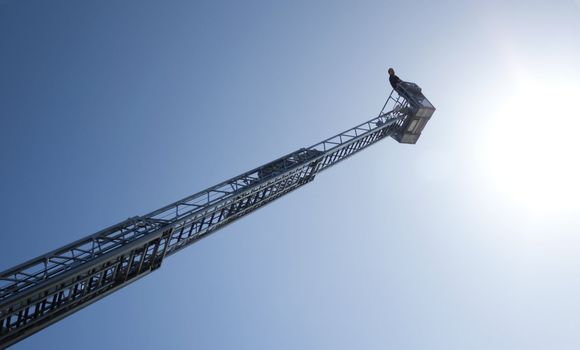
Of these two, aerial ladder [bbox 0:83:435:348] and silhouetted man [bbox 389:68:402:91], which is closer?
aerial ladder [bbox 0:83:435:348]

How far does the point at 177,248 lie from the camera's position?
13320mm

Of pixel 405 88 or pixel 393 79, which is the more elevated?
pixel 393 79

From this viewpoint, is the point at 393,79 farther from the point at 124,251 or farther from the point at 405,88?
the point at 124,251

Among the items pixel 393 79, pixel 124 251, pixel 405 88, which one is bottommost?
pixel 124 251

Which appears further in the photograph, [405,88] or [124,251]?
[405,88]

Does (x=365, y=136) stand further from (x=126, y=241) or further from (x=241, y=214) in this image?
(x=126, y=241)

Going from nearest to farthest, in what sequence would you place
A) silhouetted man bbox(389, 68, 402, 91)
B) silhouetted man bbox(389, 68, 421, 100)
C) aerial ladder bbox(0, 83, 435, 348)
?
1. aerial ladder bbox(0, 83, 435, 348)
2. silhouetted man bbox(389, 68, 421, 100)
3. silhouetted man bbox(389, 68, 402, 91)

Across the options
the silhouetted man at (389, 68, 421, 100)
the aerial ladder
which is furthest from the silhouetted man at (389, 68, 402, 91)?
the aerial ladder

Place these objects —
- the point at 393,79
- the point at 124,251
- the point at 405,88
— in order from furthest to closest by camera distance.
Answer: the point at 393,79, the point at 405,88, the point at 124,251

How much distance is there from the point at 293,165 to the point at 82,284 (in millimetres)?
9389

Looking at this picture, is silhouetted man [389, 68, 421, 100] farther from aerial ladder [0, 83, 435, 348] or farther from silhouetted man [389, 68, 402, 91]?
aerial ladder [0, 83, 435, 348]

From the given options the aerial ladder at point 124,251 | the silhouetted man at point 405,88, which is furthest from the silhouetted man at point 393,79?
the aerial ladder at point 124,251

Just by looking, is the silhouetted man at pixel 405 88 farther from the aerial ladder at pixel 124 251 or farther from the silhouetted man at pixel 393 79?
the aerial ladder at pixel 124 251

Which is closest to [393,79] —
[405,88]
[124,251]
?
[405,88]
